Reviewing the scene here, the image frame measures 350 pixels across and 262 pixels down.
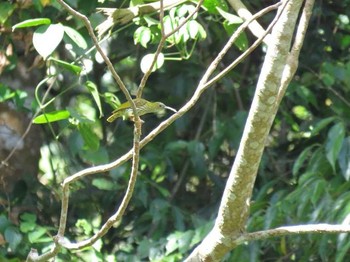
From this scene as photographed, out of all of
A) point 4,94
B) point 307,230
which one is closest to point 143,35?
point 4,94

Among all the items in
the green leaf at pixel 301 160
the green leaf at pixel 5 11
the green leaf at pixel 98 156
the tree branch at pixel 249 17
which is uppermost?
the tree branch at pixel 249 17

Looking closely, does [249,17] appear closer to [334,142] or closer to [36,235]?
[334,142]

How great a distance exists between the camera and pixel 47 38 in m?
2.17

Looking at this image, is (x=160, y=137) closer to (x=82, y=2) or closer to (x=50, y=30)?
(x=82, y=2)

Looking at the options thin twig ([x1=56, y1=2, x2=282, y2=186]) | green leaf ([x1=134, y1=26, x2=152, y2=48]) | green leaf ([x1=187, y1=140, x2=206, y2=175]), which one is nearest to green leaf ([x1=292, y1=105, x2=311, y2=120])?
green leaf ([x1=187, y1=140, x2=206, y2=175])

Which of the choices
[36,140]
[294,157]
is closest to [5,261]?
[36,140]

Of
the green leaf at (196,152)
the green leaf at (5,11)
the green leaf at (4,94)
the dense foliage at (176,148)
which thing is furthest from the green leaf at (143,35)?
the green leaf at (196,152)

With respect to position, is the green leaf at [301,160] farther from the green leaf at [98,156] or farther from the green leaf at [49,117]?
the green leaf at [49,117]

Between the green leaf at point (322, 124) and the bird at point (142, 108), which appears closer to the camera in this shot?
the bird at point (142, 108)

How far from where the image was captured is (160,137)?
345 cm

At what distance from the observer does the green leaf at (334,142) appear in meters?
2.75

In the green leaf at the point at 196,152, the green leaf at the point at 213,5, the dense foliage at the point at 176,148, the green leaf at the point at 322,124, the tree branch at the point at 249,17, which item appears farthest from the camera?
the green leaf at the point at 196,152

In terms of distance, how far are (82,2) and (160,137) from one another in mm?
813

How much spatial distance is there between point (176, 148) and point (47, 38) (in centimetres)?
115
